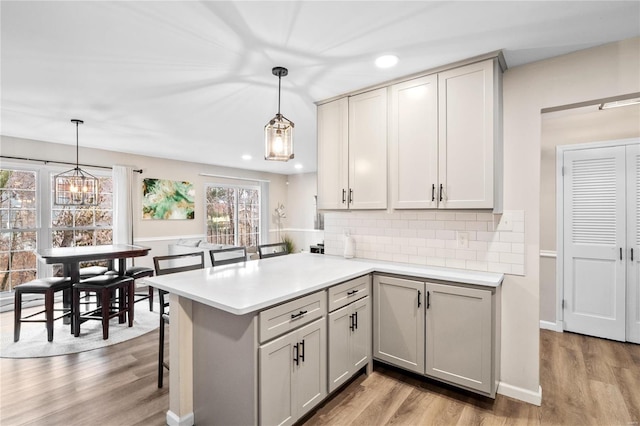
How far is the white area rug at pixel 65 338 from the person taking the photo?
10.1 ft

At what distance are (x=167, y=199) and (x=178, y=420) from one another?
4843 mm

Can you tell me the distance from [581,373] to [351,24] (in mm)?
3294

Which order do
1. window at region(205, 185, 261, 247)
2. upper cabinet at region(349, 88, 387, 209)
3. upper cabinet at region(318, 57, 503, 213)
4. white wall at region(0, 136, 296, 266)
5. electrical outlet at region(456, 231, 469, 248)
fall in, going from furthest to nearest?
1. window at region(205, 185, 261, 247)
2. white wall at region(0, 136, 296, 266)
3. upper cabinet at region(349, 88, 387, 209)
4. electrical outlet at region(456, 231, 469, 248)
5. upper cabinet at region(318, 57, 503, 213)

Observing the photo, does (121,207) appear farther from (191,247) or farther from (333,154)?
(333,154)

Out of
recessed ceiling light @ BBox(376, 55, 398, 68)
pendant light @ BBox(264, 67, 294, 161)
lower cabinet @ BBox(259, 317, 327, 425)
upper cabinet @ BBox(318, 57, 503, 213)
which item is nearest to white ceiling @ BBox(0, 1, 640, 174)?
recessed ceiling light @ BBox(376, 55, 398, 68)

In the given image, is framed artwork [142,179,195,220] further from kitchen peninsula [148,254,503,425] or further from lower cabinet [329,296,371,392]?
lower cabinet [329,296,371,392]

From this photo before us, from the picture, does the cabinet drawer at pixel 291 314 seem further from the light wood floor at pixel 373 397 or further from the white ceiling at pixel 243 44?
the white ceiling at pixel 243 44

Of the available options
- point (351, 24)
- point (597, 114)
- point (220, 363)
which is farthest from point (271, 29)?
point (597, 114)

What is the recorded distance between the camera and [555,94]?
224 centimetres

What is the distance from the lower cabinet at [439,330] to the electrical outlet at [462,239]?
1.61 ft

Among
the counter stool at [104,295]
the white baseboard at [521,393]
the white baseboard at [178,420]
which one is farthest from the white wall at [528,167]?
the counter stool at [104,295]

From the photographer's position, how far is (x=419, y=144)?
2535 millimetres

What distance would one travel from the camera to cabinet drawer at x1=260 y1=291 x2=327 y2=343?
1.68 m

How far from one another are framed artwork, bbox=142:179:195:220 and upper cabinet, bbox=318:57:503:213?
4104 mm
